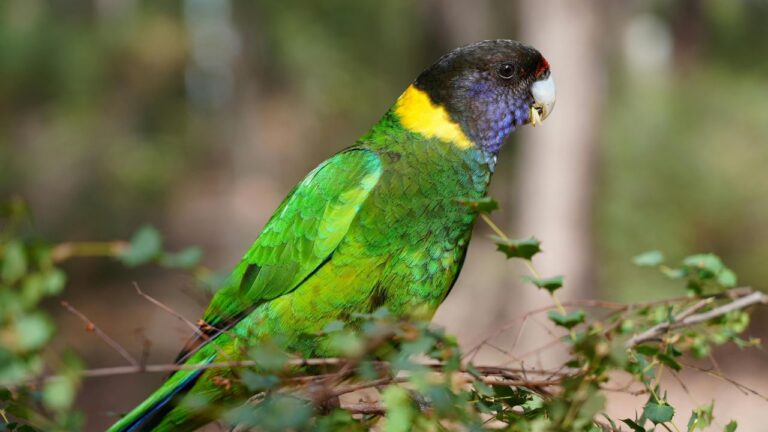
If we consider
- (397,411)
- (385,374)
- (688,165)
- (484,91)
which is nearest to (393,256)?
(484,91)

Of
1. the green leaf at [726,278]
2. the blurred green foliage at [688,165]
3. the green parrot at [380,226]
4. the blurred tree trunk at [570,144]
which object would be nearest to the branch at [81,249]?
the green parrot at [380,226]

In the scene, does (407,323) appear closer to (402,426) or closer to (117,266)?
(402,426)

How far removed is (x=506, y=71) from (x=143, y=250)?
1243 mm

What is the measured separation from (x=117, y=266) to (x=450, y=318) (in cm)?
580

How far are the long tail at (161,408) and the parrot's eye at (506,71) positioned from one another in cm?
123

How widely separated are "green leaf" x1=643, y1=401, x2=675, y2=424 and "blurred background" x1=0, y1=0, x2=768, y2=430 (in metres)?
4.54

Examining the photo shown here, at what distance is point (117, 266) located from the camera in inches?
464

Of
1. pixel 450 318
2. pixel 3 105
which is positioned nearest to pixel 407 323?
pixel 450 318

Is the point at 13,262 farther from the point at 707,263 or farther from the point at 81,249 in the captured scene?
the point at 707,263

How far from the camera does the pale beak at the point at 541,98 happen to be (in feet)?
7.90

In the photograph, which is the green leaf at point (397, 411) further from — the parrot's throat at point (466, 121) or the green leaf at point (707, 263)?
the parrot's throat at point (466, 121)

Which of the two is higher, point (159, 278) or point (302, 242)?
point (302, 242)

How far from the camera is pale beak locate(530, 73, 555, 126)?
7.90ft

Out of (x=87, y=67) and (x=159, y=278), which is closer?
(x=87, y=67)
